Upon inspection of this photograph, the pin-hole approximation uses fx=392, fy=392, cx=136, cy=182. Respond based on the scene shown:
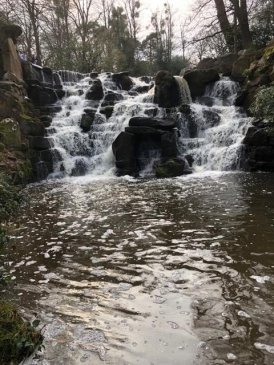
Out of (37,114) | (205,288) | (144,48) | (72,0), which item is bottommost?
(205,288)

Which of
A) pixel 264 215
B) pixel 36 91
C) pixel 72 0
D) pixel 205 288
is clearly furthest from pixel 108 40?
pixel 205 288

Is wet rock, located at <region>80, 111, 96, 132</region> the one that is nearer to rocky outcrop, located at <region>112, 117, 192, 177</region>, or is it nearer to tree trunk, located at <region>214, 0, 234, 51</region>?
rocky outcrop, located at <region>112, 117, 192, 177</region>

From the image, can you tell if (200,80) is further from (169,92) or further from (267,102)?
(267,102)

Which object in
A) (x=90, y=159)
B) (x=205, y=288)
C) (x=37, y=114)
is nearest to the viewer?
(x=205, y=288)

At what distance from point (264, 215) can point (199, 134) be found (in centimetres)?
948

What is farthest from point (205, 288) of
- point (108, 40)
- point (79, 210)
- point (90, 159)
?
point (108, 40)

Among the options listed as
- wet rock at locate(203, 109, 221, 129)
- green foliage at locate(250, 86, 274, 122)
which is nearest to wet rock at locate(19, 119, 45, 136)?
wet rock at locate(203, 109, 221, 129)

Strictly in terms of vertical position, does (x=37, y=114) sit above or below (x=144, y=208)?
above

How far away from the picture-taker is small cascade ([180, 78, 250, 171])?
1440cm

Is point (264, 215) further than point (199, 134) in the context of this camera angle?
No

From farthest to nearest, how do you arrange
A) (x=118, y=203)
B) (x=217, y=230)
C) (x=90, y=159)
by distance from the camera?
1. (x=90, y=159)
2. (x=118, y=203)
3. (x=217, y=230)

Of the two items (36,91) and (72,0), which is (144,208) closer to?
(36,91)

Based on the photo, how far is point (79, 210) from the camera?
350 inches

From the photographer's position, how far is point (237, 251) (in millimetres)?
5590
